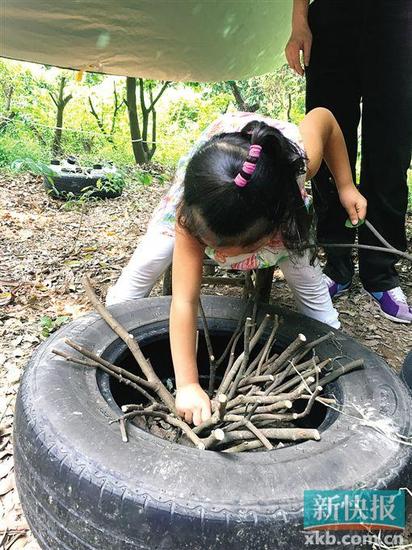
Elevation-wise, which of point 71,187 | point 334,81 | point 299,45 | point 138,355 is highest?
point 299,45

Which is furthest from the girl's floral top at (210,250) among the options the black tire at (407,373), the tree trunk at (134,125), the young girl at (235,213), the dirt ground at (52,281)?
the tree trunk at (134,125)

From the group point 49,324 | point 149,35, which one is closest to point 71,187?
point 149,35

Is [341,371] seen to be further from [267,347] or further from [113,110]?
[113,110]

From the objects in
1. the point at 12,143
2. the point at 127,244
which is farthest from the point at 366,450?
the point at 12,143

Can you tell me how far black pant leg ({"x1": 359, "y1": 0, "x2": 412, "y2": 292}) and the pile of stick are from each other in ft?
2.94

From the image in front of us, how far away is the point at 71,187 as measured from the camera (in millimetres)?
4422

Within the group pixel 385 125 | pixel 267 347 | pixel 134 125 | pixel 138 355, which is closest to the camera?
pixel 138 355

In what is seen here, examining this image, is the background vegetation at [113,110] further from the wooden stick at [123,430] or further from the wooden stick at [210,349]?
the wooden stick at [123,430]

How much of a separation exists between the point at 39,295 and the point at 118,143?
17.0 ft

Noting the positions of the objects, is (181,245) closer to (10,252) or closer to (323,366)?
(323,366)

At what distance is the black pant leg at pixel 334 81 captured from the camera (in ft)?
6.66

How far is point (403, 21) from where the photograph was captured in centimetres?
188

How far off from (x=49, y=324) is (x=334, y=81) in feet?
5.39

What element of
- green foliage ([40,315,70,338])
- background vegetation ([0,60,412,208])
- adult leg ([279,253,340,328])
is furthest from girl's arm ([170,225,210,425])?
background vegetation ([0,60,412,208])
